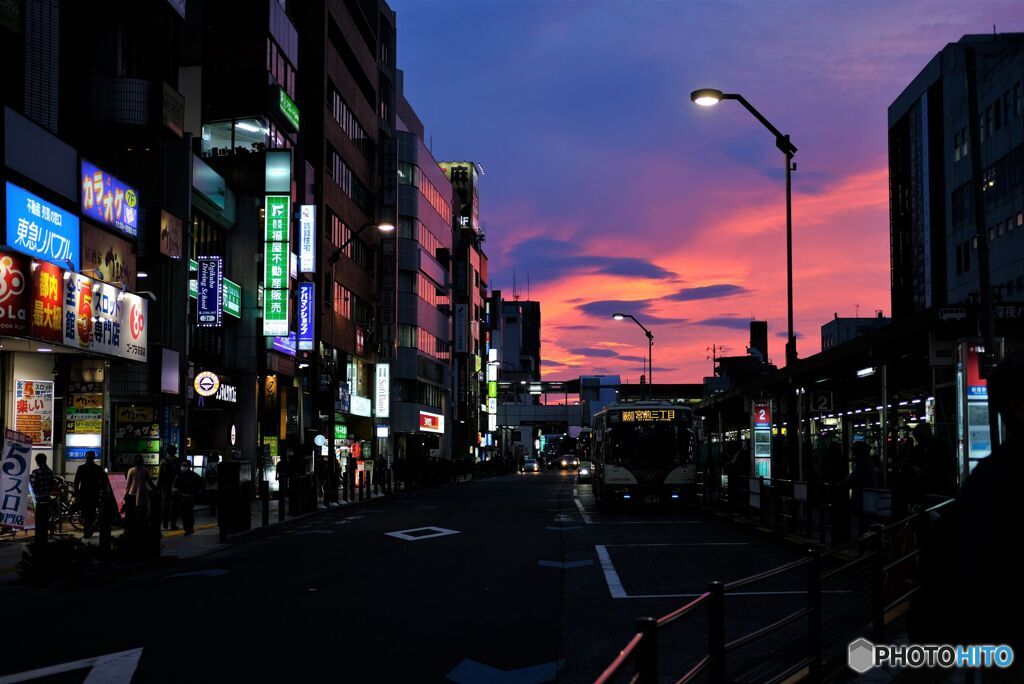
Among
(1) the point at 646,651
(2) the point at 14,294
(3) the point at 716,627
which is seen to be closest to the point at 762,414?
(2) the point at 14,294

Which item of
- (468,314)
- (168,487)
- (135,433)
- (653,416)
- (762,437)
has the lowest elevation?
(168,487)

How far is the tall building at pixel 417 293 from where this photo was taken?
82.4 m

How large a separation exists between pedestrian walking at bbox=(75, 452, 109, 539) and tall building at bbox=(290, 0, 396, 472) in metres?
26.4

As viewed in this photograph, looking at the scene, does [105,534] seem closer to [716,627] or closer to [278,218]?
[716,627]

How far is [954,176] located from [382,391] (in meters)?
42.3

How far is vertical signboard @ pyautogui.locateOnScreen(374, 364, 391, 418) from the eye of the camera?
2803 inches

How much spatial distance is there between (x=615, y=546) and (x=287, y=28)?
3559 cm

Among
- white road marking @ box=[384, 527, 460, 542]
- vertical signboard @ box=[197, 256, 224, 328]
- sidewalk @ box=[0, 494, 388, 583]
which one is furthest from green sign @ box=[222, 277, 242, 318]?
white road marking @ box=[384, 527, 460, 542]

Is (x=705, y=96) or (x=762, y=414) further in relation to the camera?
(x=762, y=414)

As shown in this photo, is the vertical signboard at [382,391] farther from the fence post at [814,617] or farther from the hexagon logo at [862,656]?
the hexagon logo at [862,656]

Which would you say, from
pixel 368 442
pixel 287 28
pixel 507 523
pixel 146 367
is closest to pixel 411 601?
pixel 507 523

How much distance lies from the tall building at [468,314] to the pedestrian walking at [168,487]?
75.6 m

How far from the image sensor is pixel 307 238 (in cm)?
4981

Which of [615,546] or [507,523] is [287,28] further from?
[615,546]
